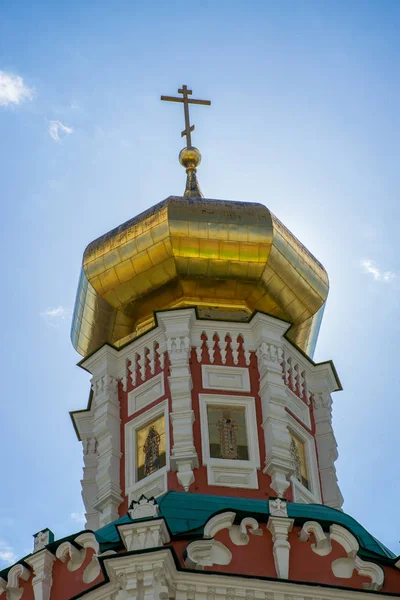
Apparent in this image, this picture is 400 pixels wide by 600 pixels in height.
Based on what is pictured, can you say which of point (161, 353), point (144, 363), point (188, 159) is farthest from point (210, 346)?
point (188, 159)

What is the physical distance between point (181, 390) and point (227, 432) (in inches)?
28.7

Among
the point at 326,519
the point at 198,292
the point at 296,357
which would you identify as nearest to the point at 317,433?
the point at 296,357

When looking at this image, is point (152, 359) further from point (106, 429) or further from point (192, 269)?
point (192, 269)

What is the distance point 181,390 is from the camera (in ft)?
58.3

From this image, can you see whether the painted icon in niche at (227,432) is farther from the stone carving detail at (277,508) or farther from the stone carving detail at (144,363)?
the stone carving detail at (277,508)

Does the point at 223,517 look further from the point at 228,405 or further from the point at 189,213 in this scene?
the point at 189,213

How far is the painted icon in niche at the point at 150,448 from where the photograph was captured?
17406mm

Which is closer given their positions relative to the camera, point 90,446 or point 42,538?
point 42,538

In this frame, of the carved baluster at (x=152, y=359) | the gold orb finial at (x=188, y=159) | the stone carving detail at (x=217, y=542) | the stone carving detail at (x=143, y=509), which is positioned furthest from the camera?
A: the gold orb finial at (x=188, y=159)

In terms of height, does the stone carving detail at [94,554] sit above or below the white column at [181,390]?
below

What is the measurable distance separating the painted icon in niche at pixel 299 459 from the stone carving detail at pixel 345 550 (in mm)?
3062

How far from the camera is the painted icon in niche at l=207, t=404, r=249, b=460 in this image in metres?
17.2

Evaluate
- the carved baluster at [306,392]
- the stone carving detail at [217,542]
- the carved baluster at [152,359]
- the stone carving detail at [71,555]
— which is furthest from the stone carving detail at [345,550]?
the carved baluster at [306,392]

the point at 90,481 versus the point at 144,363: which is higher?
the point at 144,363
